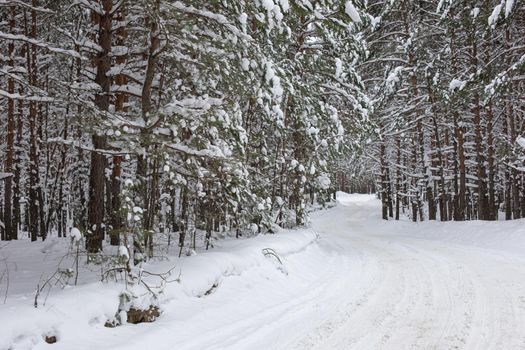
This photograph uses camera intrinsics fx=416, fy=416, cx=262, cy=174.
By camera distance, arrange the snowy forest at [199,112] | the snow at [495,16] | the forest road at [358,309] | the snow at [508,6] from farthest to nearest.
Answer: the snow at [495,16], the snow at [508,6], the snowy forest at [199,112], the forest road at [358,309]

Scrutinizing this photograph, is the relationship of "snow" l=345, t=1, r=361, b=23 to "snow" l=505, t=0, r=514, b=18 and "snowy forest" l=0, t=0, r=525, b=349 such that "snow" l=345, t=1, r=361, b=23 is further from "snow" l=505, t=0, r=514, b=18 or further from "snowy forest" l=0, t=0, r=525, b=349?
"snow" l=505, t=0, r=514, b=18

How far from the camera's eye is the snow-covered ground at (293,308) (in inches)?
174

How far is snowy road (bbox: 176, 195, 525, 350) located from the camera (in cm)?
478

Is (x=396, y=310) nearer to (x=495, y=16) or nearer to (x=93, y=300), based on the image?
(x=93, y=300)

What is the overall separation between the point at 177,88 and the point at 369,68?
16.3 m

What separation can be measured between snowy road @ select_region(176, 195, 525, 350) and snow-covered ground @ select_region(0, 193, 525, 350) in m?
0.02

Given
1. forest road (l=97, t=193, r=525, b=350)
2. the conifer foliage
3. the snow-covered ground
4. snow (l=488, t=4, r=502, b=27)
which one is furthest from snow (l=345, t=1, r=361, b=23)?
snow (l=488, t=4, r=502, b=27)

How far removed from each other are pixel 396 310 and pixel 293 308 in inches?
59.2

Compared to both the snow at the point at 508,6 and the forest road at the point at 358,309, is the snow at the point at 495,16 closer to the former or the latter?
the snow at the point at 508,6

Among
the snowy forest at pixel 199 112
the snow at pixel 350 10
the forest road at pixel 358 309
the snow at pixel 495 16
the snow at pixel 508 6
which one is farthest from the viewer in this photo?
the snow at pixel 495 16

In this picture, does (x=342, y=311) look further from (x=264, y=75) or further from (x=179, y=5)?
(x=179, y=5)

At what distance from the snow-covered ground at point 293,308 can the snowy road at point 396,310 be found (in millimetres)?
15

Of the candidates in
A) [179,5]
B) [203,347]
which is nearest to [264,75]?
[179,5]

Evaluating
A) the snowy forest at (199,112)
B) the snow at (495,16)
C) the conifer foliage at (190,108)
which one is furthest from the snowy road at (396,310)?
the snow at (495,16)
